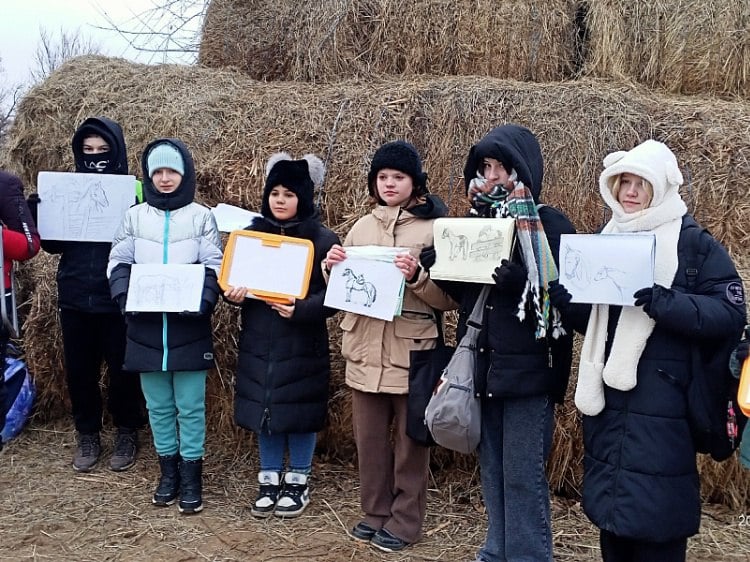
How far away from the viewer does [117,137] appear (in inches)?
174

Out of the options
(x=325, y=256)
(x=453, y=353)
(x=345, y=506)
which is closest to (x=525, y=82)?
(x=325, y=256)

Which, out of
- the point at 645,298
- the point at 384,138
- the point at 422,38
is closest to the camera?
the point at 645,298

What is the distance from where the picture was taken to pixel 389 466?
12.1ft

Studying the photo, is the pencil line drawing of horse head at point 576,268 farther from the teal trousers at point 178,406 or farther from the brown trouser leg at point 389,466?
the teal trousers at point 178,406

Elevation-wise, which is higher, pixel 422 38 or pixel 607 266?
pixel 422 38

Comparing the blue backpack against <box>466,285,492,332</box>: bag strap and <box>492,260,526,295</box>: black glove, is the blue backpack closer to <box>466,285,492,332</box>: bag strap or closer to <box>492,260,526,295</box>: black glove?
<box>466,285,492,332</box>: bag strap

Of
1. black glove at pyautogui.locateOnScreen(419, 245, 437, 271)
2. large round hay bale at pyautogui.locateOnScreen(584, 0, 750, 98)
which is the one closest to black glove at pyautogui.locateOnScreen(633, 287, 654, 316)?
black glove at pyautogui.locateOnScreen(419, 245, 437, 271)

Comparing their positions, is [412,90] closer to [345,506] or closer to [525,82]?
[525,82]

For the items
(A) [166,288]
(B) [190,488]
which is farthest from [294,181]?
(B) [190,488]

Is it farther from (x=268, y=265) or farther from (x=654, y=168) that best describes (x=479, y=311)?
(x=268, y=265)

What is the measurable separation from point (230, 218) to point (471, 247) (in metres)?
1.68

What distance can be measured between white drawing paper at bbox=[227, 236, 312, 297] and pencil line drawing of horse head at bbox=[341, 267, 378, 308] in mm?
265

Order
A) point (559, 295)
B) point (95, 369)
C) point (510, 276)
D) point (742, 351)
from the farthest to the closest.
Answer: point (95, 369) < point (510, 276) < point (559, 295) < point (742, 351)

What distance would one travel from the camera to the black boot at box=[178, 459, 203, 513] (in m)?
4.00
